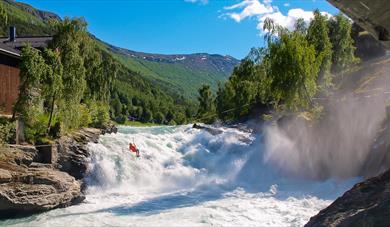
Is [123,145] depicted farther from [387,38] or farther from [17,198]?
[387,38]

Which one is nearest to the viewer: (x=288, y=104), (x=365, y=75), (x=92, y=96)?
(x=288, y=104)

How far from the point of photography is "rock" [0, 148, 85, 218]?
776 inches

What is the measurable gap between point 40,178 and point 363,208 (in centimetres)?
1849

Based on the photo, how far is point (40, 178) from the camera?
2098cm

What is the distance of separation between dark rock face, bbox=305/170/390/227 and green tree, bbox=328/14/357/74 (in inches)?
1504

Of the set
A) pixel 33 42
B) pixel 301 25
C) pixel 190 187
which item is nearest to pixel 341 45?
pixel 301 25

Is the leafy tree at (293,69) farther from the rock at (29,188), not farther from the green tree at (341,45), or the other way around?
the rock at (29,188)

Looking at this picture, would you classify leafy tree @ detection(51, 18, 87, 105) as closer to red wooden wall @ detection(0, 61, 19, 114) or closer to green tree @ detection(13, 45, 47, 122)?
green tree @ detection(13, 45, 47, 122)

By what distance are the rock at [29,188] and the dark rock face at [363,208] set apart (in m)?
17.0

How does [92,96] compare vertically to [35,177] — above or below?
above

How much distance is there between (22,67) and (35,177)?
662 cm

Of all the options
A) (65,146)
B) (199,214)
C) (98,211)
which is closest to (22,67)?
(65,146)

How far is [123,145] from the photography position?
2931 centimetres

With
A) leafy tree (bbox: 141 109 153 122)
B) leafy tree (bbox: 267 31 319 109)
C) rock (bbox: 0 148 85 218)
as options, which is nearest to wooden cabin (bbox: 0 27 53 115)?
rock (bbox: 0 148 85 218)
